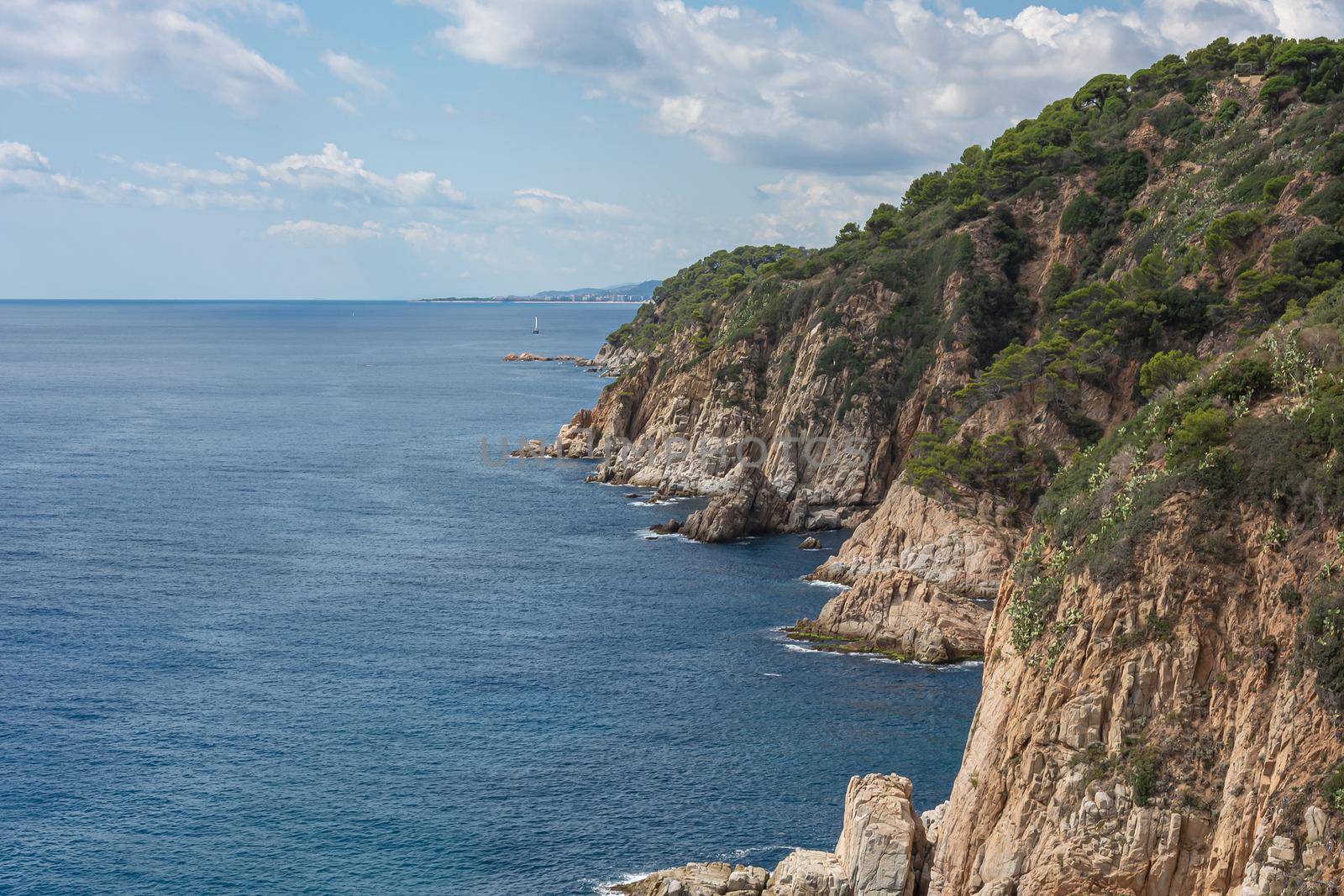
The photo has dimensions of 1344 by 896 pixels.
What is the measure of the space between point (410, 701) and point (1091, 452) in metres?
37.6

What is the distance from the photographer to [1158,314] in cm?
9325

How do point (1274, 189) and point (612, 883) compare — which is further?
point (1274, 189)

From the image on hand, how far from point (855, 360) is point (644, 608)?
45.4 meters

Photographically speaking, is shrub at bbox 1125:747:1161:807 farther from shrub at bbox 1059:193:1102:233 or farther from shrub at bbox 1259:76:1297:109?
shrub at bbox 1259:76:1297:109

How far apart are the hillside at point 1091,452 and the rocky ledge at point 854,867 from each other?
0.39 m

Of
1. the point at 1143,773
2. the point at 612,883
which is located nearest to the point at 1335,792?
the point at 1143,773

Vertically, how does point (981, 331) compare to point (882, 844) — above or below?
above

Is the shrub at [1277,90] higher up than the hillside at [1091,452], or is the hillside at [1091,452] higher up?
the shrub at [1277,90]

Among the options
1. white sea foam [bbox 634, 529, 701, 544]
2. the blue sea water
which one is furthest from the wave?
white sea foam [bbox 634, 529, 701, 544]

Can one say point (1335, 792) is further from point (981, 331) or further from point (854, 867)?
point (981, 331)

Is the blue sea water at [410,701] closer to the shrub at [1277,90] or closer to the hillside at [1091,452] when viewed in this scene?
the hillside at [1091,452]

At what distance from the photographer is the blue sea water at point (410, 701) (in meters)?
49.0

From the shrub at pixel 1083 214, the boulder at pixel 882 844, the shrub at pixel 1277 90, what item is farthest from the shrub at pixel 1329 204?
the boulder at pixel 882 844

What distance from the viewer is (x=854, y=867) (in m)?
41.1
